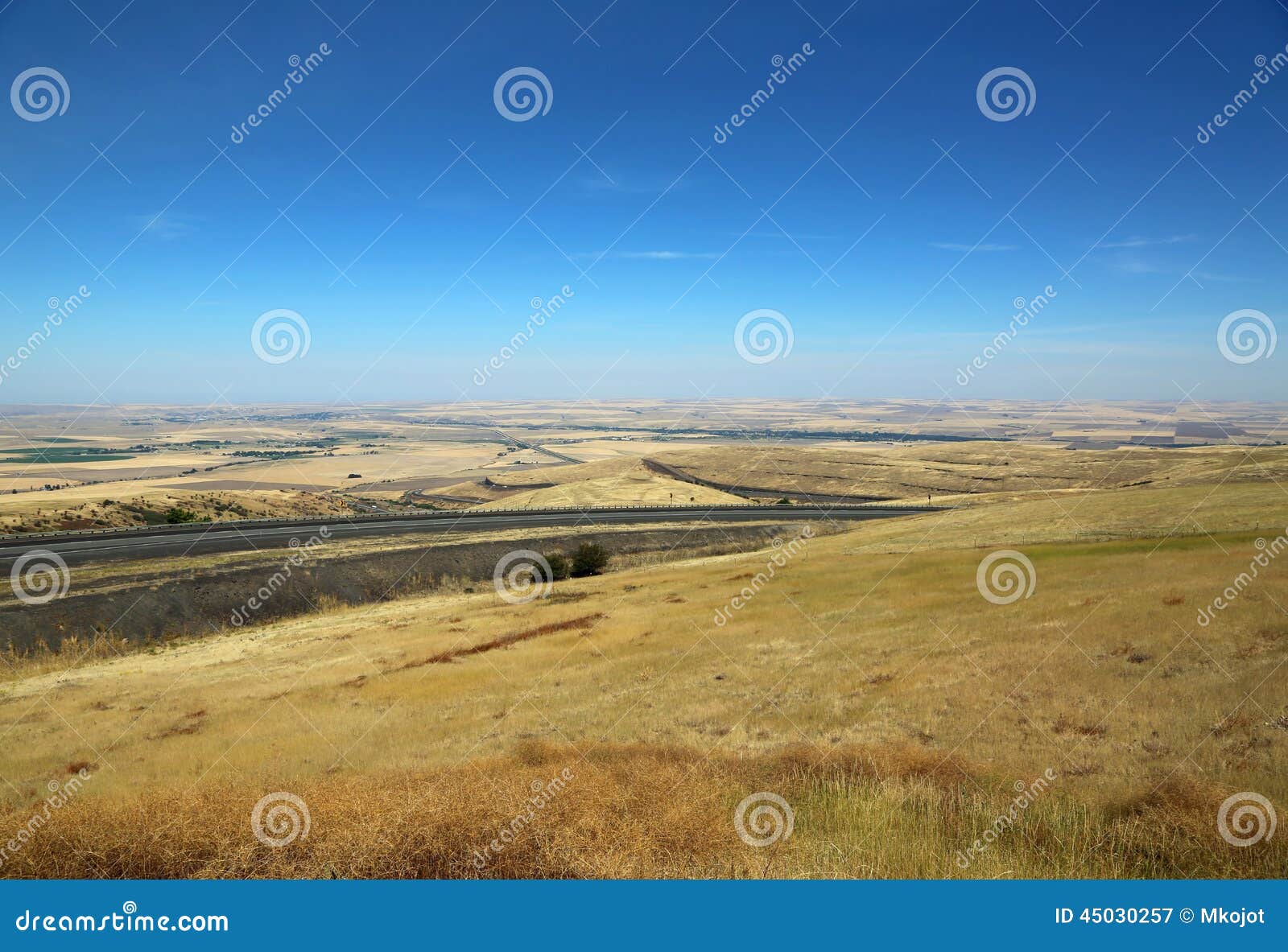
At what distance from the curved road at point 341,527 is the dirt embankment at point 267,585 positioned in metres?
4.21

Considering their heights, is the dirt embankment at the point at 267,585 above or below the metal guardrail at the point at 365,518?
below

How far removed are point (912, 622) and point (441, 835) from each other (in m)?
17.3

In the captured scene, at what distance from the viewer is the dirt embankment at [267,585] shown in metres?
34.7

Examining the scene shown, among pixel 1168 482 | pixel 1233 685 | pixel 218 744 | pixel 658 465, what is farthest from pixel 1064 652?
pixel 658 465

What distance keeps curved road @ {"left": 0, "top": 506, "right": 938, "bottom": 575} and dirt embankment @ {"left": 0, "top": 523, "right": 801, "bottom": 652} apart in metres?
4.21

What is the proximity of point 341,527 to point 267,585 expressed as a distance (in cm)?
1514

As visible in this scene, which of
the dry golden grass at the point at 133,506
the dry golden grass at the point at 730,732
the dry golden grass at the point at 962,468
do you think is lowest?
the dry golden grass at the point at 730,732

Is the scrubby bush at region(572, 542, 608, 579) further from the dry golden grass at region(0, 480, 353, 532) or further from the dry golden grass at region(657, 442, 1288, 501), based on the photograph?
the dry golden grass at region(657, 442, 1288, 501)

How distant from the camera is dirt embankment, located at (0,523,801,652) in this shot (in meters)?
34.7

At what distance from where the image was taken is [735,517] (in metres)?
68.8

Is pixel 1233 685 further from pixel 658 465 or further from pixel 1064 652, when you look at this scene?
pixel 658 465

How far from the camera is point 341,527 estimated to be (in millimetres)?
57688

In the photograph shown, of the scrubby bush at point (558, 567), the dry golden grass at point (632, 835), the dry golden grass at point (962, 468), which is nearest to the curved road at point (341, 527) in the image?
the scrubby bush at point (558, 567)

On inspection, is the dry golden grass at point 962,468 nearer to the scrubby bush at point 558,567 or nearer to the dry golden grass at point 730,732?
the scrubby bush at point 558,567
